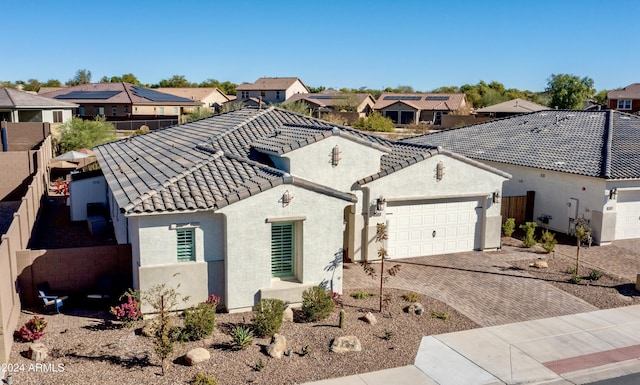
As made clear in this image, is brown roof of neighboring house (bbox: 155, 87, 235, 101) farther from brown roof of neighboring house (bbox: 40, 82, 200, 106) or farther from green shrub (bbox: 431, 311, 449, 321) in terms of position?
green shrub (bbox: 431, 311, 449, 321)

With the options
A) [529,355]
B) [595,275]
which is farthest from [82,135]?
[529,355]

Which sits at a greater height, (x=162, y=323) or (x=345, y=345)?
(x=162, y=323)

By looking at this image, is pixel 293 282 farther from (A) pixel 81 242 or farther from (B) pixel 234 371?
(A) pixel 81 242

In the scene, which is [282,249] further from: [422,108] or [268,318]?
[422,108]

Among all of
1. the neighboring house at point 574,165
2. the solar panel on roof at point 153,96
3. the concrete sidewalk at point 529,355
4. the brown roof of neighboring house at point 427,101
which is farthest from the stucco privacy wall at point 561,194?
the brown roof of neighboring house at point 427,101

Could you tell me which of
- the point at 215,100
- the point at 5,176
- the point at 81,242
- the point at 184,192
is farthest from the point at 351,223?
the point at 215,100

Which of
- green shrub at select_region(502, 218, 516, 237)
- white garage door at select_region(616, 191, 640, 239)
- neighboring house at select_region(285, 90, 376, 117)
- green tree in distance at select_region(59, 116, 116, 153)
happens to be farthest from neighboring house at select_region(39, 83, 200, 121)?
white garage door at select_region(616, 191, 640, 239)
